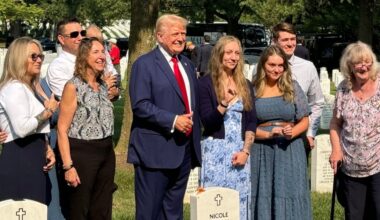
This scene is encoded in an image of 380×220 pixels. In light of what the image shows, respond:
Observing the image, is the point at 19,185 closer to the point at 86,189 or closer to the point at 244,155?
the point at 86,189

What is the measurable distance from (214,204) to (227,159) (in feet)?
3.80

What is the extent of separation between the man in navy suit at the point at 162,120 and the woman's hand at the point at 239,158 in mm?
500

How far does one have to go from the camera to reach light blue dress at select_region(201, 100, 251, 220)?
7.27 metres

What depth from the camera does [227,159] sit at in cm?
731

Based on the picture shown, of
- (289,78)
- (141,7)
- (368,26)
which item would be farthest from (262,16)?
(289,78)

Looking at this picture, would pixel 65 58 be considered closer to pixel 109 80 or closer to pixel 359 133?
pixel 109 80

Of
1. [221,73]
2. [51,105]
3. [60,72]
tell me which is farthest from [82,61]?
[221,73]

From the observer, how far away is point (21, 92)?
257 inches

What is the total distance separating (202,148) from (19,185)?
1656mm

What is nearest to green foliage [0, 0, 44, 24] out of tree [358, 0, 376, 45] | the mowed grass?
tree [358, 0, 376, 45]

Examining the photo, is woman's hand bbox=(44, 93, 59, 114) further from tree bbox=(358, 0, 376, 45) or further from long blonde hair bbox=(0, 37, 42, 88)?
tree bbox=(358, 0, 376, 45)

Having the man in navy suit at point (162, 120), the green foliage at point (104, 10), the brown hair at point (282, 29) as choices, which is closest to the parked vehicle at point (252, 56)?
the green foliage at point (104, 10)

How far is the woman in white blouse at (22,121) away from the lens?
21.3ft

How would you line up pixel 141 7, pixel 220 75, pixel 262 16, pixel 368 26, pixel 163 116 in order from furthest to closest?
pixel 262 16, pixel 368 26, pixel 141 7, pixel 220 75, pixel 163 116
